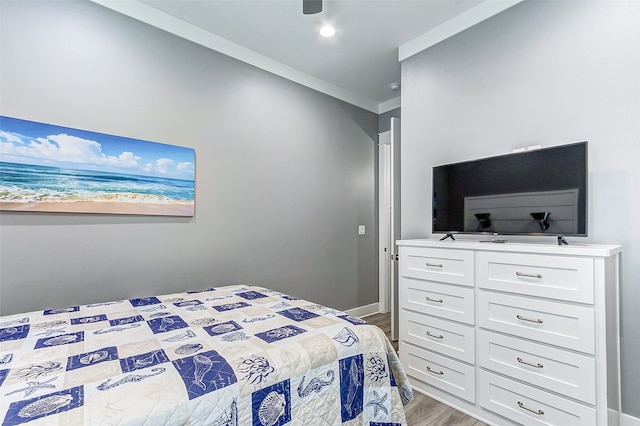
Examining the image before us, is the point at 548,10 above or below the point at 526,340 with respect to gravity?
above

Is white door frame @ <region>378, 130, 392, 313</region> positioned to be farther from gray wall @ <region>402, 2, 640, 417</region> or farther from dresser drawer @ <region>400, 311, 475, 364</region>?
dresser drawer @ <region>400, 311, 475, 364</region>

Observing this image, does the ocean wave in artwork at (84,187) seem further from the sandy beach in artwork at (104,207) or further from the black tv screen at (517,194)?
the black tv screen at (517,194)

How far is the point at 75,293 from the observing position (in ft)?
6.76

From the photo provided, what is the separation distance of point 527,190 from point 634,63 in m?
0.90

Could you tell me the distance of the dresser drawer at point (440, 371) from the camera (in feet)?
6.54

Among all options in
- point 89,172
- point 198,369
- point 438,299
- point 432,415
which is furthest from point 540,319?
point 89,172

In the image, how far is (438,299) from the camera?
2.17 metres

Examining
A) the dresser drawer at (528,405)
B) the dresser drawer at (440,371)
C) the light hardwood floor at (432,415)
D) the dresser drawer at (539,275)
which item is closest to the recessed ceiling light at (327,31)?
the dresser drawer at (539,275)

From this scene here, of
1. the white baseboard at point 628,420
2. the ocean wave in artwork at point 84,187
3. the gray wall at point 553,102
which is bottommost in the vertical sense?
the white baseboard at point 628,420

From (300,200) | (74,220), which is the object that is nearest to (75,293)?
(74,220)

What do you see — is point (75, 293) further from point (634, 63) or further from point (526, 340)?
point (634, 63)

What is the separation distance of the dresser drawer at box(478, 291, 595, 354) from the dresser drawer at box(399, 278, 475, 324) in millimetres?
90

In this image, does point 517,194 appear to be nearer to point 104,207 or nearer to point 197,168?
point 197,168

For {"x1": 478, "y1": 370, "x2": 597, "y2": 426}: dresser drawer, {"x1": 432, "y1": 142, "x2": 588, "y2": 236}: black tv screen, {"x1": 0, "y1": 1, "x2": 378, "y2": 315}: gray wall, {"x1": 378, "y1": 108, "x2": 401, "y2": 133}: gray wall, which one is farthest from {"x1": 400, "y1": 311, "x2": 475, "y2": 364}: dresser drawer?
{"x1": 378, "y1": 108, "x2": 401, "y2": 133}: gray wall
